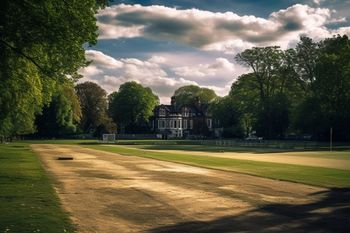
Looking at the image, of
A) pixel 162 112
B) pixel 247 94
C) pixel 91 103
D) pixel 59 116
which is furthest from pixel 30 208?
pixel 162 112

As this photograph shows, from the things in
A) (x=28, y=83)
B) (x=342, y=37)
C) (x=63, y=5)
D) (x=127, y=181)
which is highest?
(x=342, y=37)

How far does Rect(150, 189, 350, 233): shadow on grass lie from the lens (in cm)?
1162

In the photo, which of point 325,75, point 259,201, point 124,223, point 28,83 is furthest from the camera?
point 325,75

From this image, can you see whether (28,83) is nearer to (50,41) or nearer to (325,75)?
(50,41)

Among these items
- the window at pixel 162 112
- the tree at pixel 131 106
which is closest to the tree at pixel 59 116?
the tree at pixel 131 106

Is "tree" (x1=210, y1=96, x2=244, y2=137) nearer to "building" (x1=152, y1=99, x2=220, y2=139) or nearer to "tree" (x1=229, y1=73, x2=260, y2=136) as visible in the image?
"tree" (x1=229, y1=73, x2=260, y2=136)

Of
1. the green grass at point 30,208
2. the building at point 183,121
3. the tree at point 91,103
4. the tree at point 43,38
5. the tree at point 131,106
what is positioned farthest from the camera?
the building at point 183,121

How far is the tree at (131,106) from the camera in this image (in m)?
155

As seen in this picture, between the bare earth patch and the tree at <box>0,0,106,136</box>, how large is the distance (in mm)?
8007

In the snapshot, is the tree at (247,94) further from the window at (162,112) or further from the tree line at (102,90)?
the window at (162,112)

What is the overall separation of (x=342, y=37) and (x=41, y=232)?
10270 centimetres

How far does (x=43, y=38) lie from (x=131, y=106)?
130 meters

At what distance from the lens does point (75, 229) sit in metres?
11.4

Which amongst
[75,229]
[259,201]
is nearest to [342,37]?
[259,201]
